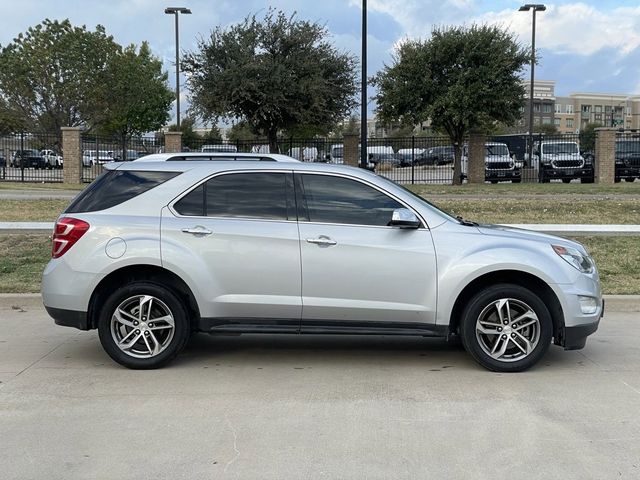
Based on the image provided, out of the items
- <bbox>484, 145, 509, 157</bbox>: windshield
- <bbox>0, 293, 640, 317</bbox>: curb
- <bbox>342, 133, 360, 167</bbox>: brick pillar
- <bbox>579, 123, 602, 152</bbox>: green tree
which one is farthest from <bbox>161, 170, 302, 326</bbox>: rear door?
<bbox>579, 123, 602, 152</bbox>: green tree

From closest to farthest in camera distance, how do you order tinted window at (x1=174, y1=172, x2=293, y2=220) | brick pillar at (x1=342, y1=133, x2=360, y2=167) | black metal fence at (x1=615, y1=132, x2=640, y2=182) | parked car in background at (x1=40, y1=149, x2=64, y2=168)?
tinted window at (x1=174, y1=172, x2=293, y2=220) < brick pillar at (x1=342, y1=133, x2=360, y2=167) < black metal fence at (x1=615, y1=132, x2=640, y2=182) < parked car in background at (x1=40, y1=149, x2=64, y2=168)

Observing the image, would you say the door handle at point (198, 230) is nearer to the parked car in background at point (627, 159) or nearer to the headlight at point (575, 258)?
the headlight at point (575, 258)

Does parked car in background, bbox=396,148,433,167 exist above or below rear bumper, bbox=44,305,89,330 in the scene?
above

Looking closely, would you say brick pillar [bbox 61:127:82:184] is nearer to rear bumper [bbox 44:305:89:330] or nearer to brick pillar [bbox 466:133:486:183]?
brick pillar [bbox 466:133:486:183]

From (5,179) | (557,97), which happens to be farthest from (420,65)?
(557,97)

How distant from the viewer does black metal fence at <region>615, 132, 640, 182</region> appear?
3109 cm

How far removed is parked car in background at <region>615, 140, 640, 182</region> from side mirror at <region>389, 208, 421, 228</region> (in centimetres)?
2861

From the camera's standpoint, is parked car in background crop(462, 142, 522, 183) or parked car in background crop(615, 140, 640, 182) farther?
parked car in background crop(462, 142, 522, 183)

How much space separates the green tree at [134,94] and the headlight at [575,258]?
28.1 m

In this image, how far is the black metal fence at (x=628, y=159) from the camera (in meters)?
31.1

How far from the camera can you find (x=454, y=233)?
5832mm

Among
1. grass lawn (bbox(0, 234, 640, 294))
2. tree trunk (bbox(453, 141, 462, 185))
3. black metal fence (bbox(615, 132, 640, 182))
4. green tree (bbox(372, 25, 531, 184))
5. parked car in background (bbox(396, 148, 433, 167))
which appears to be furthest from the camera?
parked car in background (bbox(396, 148, 433, 167))

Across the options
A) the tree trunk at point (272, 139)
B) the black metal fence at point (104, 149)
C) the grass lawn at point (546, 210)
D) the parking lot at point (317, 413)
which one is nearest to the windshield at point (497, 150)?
the tree trunk at point (272, 139)

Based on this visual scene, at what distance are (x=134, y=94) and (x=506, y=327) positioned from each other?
39591mm
